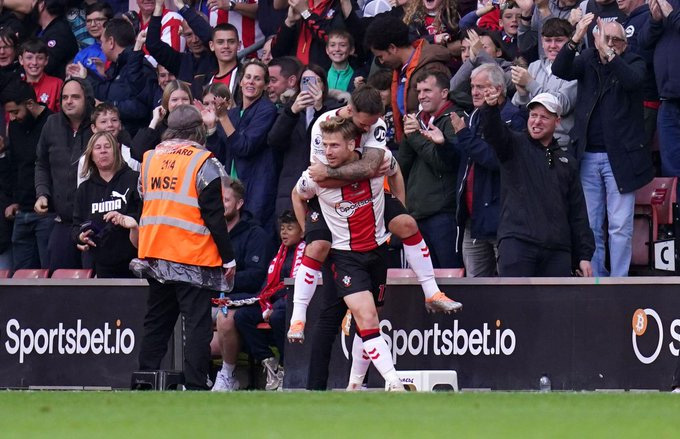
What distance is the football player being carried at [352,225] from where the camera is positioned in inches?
437

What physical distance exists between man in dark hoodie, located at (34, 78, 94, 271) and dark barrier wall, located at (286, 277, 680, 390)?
484 centimetres

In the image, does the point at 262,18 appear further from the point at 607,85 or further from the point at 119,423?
the point at 119,423

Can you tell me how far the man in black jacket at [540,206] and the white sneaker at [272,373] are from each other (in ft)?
7.96

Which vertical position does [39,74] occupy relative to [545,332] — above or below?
above

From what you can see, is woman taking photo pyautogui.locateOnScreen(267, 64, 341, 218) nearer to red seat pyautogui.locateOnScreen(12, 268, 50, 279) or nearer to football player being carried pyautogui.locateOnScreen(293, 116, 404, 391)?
red seat pyautogui.locateOnScreen(12, 268, 50, 279)

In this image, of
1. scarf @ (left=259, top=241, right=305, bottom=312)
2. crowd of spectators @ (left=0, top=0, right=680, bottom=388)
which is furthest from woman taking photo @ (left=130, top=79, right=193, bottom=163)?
scarf @ (left=259, top=241, right=305, bottom=312)

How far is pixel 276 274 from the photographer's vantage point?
13812 mm

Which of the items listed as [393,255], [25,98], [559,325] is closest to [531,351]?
[559,325]

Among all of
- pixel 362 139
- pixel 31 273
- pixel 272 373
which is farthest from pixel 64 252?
pixel 362 139

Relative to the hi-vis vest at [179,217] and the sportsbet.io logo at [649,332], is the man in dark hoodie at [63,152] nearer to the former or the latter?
the hi-vis vest at [179,217]

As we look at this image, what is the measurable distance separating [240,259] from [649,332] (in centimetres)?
434

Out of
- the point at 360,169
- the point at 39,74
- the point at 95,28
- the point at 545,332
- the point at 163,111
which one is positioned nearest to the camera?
the point at 360,169

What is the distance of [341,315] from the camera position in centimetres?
1135

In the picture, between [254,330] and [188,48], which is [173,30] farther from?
[254,330]
